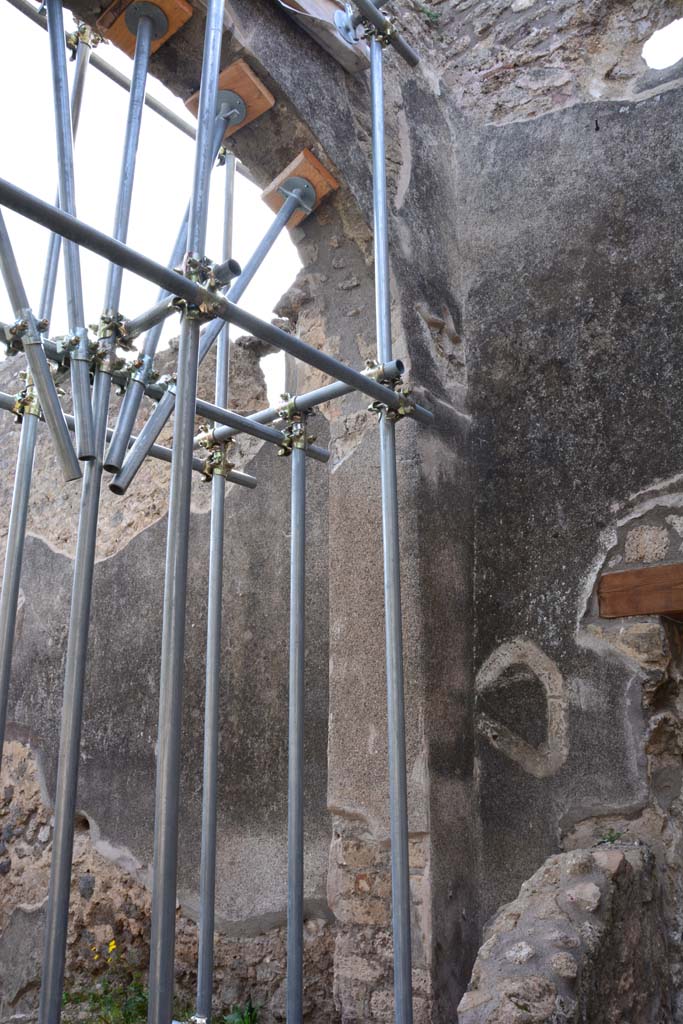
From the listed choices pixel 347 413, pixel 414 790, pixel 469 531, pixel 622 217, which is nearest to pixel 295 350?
pixel 347 413

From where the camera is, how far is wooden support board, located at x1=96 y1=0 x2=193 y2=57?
2.70 metres

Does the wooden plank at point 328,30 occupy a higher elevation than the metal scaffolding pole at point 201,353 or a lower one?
higher

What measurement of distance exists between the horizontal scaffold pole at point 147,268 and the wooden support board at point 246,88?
1125 mm

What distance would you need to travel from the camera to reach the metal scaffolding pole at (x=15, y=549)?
7.04ft

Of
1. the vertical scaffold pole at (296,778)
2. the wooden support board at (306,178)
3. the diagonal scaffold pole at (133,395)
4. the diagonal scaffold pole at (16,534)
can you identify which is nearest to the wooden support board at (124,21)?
the diagonal scaffold pole at (133,395)

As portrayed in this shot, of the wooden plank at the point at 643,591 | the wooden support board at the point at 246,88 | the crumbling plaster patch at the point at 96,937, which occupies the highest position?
the wooden support board at the point at 246,88

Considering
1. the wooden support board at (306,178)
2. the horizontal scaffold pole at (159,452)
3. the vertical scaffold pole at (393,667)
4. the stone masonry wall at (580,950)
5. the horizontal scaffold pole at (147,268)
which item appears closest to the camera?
the horizontal scaffold pole at (147,268)

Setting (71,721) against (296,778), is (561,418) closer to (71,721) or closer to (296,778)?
(296,778)

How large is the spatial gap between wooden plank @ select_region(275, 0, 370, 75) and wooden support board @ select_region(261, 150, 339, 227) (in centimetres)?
43

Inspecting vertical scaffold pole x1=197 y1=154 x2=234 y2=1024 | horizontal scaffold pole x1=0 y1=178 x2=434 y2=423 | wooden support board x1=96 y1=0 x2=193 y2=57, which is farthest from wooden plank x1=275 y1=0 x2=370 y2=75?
horizontal scaffold pole x1=0 y1=178 x2=434 y2=423

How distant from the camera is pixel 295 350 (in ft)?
7.44

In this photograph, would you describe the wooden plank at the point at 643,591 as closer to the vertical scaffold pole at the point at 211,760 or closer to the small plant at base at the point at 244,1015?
the vertical scaffold pole at the point at 211,760

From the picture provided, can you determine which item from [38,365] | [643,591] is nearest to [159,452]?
[38,365]

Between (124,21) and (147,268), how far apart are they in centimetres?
133
